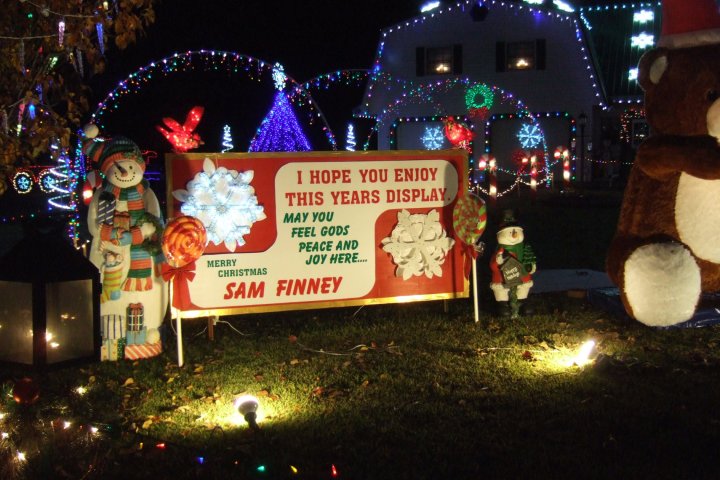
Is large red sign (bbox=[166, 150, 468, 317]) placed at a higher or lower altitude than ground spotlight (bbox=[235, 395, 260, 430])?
higher

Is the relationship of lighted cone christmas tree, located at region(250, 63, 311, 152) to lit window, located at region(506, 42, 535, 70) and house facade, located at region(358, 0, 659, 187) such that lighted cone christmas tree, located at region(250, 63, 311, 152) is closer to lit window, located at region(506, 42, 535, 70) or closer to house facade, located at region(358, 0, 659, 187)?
house facade, located at region(358, 0, 659, 187)

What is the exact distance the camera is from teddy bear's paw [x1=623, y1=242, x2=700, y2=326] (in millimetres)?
4730

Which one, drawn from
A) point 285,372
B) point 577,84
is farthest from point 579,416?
point 577,84

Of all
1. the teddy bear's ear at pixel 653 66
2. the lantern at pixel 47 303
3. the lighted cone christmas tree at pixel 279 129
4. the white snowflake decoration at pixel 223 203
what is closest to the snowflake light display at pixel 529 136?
the lighted cone christmas tree at pixel 279 129

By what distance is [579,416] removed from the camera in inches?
196

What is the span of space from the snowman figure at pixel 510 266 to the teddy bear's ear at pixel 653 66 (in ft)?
8.36

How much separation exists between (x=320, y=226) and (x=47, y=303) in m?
2.56

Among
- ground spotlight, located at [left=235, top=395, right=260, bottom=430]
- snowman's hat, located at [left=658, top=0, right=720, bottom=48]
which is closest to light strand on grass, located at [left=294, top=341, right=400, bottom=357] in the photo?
ground spotlight, located at [left=235, top=395, right=260, bottom=430]

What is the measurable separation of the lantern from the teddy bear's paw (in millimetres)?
4138

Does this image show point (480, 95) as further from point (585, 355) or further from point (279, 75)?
point (585, 355)

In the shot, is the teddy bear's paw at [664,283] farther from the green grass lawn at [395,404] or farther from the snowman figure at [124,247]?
the snowman figure at [124,247]

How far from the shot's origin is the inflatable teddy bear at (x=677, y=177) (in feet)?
15.3

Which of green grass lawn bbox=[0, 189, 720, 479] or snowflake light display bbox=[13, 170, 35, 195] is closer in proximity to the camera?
green grass lawn bbox=[0, 189, 720, 479]

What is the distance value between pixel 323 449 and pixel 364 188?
3.30m
